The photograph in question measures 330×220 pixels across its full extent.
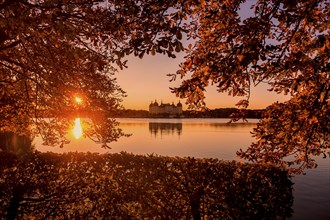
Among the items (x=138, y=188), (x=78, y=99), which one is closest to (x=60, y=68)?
(x=78, y=99)

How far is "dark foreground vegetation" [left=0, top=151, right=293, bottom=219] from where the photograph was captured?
8.68 m

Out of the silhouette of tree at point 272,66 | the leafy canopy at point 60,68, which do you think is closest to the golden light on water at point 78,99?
the leafy canopy at point 60,68

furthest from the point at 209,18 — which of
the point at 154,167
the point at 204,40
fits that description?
the point at 154,167

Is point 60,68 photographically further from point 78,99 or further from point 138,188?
point 138,188

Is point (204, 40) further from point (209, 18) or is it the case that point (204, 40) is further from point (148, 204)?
point (148, 204)

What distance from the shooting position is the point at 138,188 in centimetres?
887

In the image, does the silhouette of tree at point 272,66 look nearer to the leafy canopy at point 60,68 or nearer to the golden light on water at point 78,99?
the leafy canopy at point 60,68

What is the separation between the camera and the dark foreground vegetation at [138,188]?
868 cm

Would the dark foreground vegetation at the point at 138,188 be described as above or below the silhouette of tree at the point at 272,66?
below

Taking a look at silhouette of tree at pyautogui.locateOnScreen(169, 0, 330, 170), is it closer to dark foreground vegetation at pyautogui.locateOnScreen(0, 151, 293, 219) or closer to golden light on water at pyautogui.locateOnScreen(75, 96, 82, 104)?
dark foreground vegetation at pyautogui.locateOnScreen(0, 151, 293, 219)

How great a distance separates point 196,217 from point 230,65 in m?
5.75

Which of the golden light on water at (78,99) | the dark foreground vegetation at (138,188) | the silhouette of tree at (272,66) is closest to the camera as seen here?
the silhouette of tree at (272,66)

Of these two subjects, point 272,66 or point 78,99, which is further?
point 78,99

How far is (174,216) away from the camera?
8.92m
